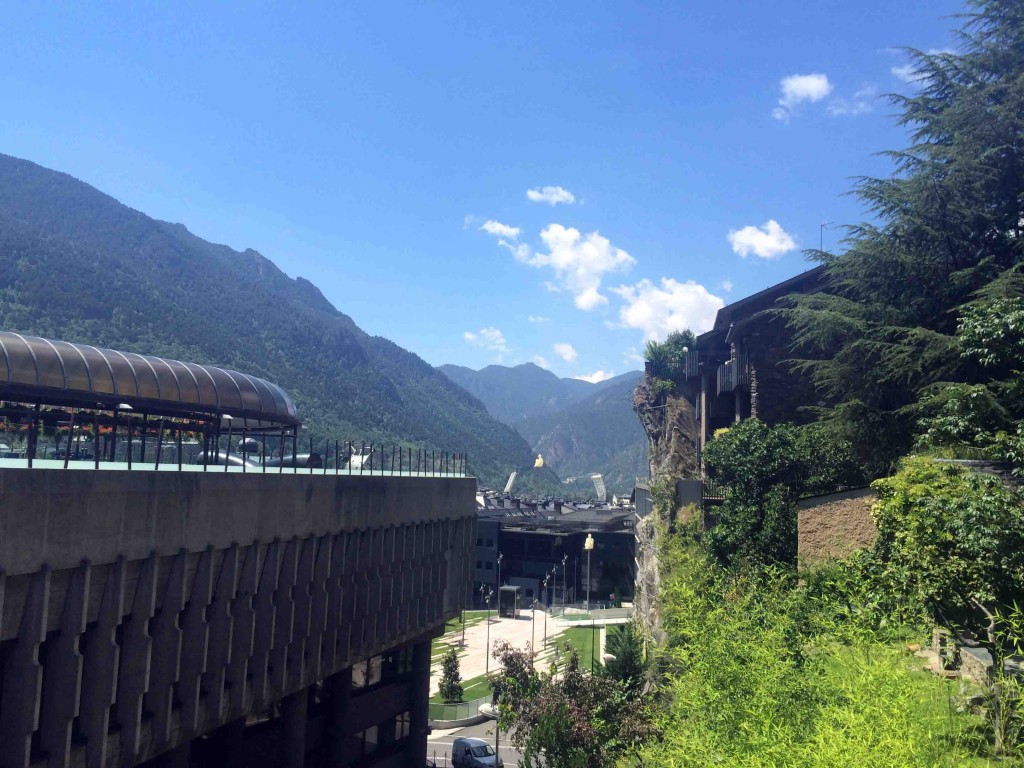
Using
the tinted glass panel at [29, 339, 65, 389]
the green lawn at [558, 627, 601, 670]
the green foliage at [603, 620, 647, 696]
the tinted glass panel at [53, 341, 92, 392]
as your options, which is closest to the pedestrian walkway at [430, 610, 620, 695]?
the green lawn at [558, 627, 601, 670]

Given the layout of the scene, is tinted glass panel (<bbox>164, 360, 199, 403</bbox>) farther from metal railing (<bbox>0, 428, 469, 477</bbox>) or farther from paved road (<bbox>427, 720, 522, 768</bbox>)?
paved road (<bbox>427, 720, 522, 768</bbox>)

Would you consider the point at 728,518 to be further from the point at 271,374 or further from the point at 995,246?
the point at 271,374

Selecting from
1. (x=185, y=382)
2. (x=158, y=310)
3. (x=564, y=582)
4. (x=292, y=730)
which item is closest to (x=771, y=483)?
(x=292, y=730)

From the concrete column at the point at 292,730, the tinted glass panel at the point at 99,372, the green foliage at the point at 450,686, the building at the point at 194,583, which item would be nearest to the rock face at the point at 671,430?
the green foliage at the point at 450,686

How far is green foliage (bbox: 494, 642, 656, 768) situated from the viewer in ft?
73.8

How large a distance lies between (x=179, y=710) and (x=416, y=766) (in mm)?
15900

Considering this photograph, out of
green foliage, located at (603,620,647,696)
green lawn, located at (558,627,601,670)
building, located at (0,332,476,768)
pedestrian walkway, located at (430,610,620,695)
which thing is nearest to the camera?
building, located at (0,332,476,768)

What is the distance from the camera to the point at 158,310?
130250 millimetres

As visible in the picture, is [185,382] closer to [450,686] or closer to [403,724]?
[403,724]

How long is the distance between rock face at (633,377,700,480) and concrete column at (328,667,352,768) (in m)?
20.4

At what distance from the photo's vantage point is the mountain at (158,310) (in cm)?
11144

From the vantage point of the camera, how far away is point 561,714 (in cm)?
2306

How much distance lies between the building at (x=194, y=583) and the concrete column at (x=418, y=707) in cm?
6

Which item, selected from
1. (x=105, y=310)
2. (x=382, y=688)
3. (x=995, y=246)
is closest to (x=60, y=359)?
(x=382, y=688)
